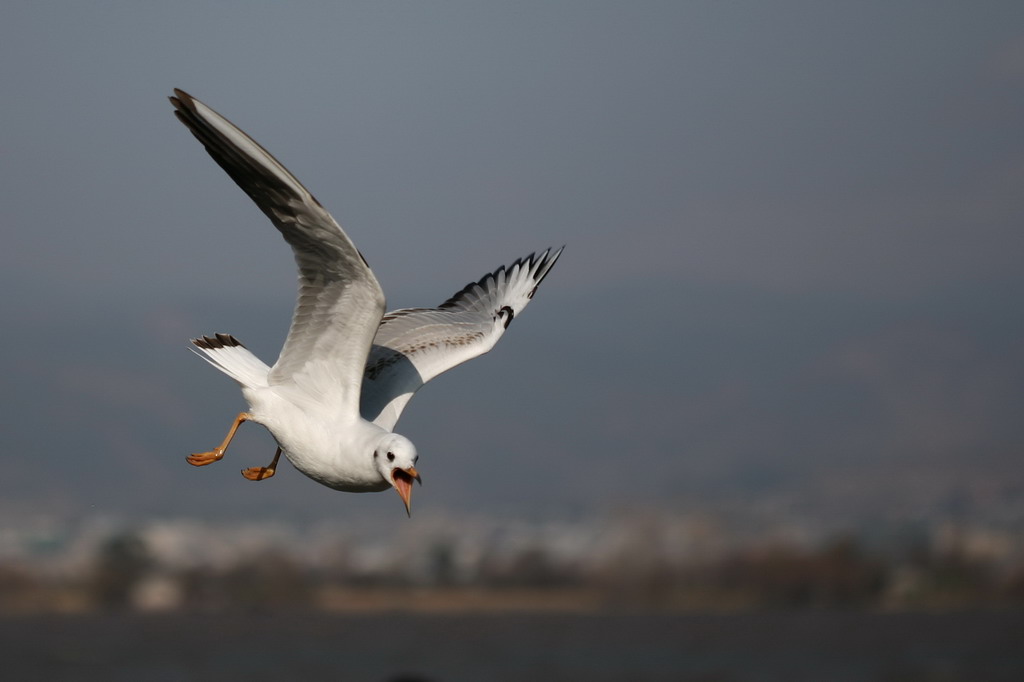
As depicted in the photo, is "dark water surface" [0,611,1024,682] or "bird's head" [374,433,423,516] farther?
"dark water surface" [0,611,1024,682]

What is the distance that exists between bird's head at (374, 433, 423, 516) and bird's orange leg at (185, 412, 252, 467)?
1093mm

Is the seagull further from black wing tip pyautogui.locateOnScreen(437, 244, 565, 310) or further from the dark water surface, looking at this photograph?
the dark water surface

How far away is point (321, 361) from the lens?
843cm

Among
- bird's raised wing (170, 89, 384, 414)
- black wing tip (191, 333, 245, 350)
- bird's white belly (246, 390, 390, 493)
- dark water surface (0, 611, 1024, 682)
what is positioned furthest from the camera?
dark water surface (0, 611, 1024, 682)

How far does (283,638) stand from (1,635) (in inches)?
473

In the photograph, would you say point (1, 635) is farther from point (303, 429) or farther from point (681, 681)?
point (303, 429)

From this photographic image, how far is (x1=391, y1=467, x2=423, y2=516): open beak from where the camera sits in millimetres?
7795

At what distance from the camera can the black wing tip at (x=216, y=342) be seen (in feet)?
30.2

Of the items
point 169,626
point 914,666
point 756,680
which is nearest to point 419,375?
point 756,680

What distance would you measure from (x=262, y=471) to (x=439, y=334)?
71.7 inches

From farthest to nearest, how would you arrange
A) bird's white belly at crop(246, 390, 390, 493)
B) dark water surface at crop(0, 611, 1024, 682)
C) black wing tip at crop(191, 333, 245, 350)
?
dark water surface at crop(0, 611, 1024, 682), black wing tip at crop(191, 333, 245, 350), bird's white belly at crop(246, 390, 390, 493)

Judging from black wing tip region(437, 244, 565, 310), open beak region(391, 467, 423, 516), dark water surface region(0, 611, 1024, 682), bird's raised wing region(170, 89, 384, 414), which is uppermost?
dark water surface region(0, 611, 1024, 682)

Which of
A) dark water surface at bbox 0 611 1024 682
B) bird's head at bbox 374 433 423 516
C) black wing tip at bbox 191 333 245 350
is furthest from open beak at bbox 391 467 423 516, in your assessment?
dark water surface at bbox 0 611 1024 682

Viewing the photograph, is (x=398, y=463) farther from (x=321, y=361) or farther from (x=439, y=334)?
(x=439, y=334)
